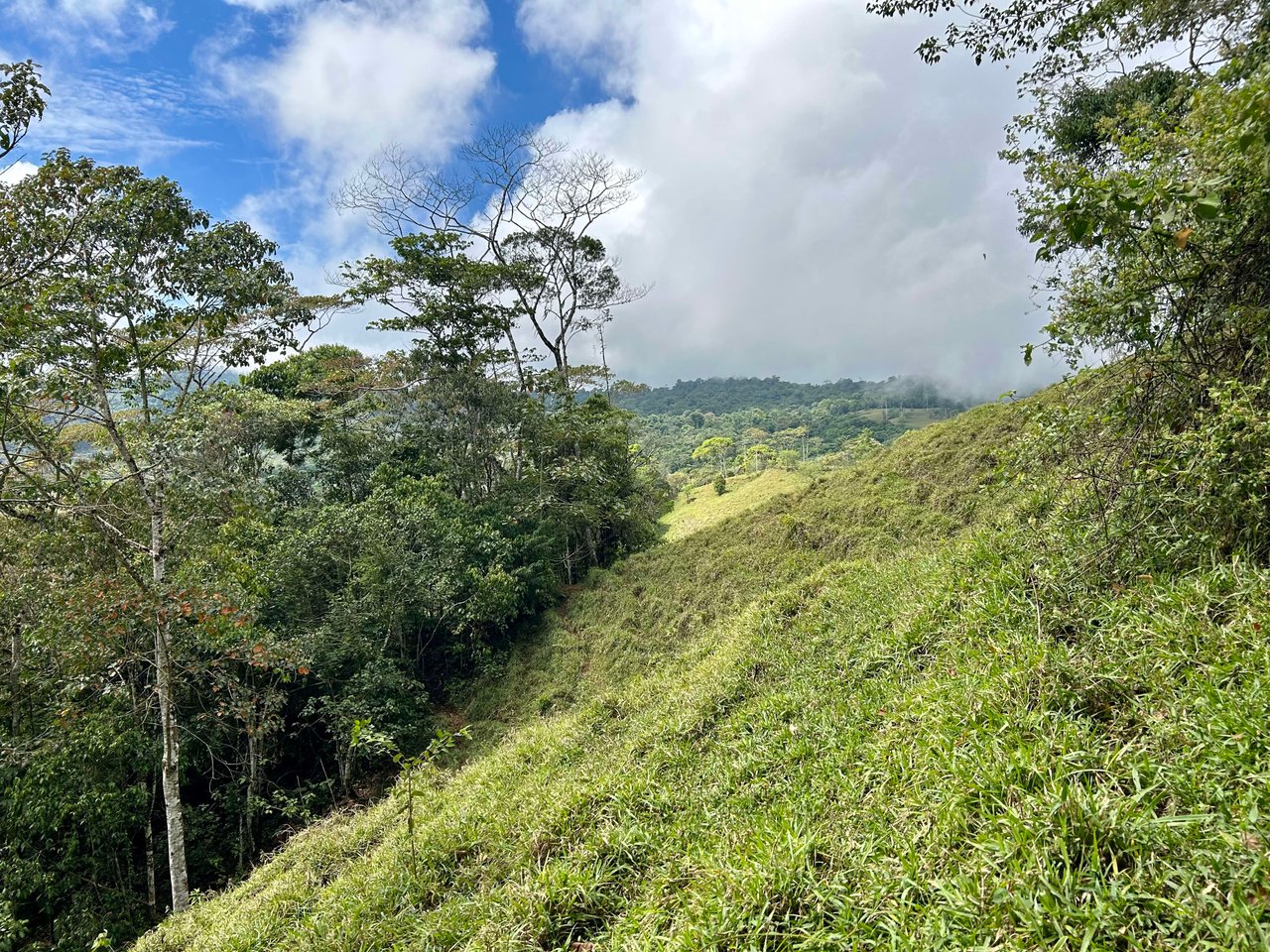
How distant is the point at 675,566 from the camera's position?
14148mm

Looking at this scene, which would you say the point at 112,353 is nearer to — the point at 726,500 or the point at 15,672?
the point at 15,672

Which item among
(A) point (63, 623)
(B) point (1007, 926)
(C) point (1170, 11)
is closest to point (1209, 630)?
(B) point (1007, 926)

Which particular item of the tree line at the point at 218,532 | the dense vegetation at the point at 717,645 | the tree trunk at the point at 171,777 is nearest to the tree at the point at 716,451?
the tree line at the point at 218,532

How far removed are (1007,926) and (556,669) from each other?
11.5m

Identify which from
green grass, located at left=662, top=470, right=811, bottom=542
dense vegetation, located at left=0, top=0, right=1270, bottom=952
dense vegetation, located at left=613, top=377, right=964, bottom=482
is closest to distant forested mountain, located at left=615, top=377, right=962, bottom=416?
dense vegetation, located at left=613, top=377, right=964, bottom=482

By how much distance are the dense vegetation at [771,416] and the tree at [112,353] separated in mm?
16428

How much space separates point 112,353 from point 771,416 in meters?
81.6

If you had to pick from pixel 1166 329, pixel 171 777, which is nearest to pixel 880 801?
pixel 1166 329

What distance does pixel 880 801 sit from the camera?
2.74 metres

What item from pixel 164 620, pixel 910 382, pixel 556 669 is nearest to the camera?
pixel 164 620

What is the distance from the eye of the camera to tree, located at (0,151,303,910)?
19.3ft

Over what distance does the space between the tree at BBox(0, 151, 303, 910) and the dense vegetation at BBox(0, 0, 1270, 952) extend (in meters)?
0.07

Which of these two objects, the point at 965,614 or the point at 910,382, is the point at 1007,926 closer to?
the point at 965,614

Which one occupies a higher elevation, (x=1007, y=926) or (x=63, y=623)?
(x=63, y=623)
